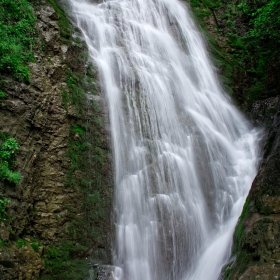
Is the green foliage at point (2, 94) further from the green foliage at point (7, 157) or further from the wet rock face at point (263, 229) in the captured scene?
the wet rock face at point (263, 229)

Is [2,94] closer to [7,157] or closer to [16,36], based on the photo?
[7,157]

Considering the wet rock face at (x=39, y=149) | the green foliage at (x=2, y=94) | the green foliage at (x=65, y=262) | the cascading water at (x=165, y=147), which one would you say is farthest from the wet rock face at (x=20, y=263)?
the green foliage at (x=2, y=94)

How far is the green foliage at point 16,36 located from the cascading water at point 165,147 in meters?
2.08

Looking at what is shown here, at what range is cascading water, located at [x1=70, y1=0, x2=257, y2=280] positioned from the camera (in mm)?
7113

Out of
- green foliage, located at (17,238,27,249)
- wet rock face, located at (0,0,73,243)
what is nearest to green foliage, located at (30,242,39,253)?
green foliage, located at (17,238,27,249)

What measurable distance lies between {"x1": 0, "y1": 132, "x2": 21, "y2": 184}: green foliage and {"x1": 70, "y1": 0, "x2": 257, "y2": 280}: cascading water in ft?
8.11

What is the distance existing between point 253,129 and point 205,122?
2.46 m

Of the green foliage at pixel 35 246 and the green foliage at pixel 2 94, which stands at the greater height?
the green foliage at pixel 2 94

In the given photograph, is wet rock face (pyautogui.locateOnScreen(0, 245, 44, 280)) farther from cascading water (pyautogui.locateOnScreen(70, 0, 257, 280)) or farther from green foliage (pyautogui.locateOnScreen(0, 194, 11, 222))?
cascading water (pyautogui.locateOnScreen(70, 0, 257, 280))

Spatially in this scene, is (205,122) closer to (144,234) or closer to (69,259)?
(144,234)

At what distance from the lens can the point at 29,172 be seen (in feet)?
20.6

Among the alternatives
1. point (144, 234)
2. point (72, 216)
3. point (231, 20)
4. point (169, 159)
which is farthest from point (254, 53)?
point (72, 216)

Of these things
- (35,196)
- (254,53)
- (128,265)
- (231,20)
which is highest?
(231,20)

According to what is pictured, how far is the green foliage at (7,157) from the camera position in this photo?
5727 millimetres
